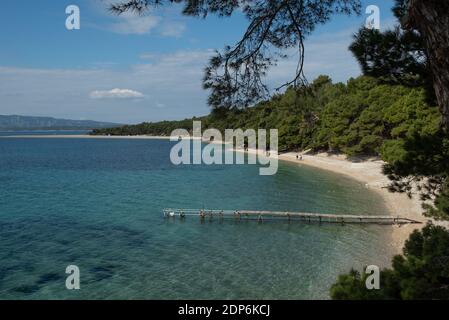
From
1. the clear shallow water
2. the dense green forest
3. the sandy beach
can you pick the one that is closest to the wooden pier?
the clear shallow water

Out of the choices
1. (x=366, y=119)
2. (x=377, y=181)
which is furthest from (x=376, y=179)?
(x=366, y=119)

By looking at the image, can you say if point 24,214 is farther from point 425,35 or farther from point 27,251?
point 425,35

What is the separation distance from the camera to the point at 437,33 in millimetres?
4648

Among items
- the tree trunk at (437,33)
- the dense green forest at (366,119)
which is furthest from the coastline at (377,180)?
the tree trunk at (437,33)

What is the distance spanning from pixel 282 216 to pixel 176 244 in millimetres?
9283

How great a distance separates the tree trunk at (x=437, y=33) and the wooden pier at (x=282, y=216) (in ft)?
77.9

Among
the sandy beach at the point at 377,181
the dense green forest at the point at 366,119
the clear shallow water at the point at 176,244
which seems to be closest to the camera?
the clear shallow water at the point at 176,244

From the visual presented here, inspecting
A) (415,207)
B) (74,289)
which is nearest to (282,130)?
(415,207)

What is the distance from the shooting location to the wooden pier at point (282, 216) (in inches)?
1064

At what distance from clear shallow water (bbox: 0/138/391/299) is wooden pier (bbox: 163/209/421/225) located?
996mm

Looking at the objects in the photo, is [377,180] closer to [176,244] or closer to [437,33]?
[176,244]

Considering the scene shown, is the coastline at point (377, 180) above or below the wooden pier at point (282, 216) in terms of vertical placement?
above

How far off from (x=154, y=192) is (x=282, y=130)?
115ft

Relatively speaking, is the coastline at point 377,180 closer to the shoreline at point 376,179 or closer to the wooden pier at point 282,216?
the shoreline at point 376,179
